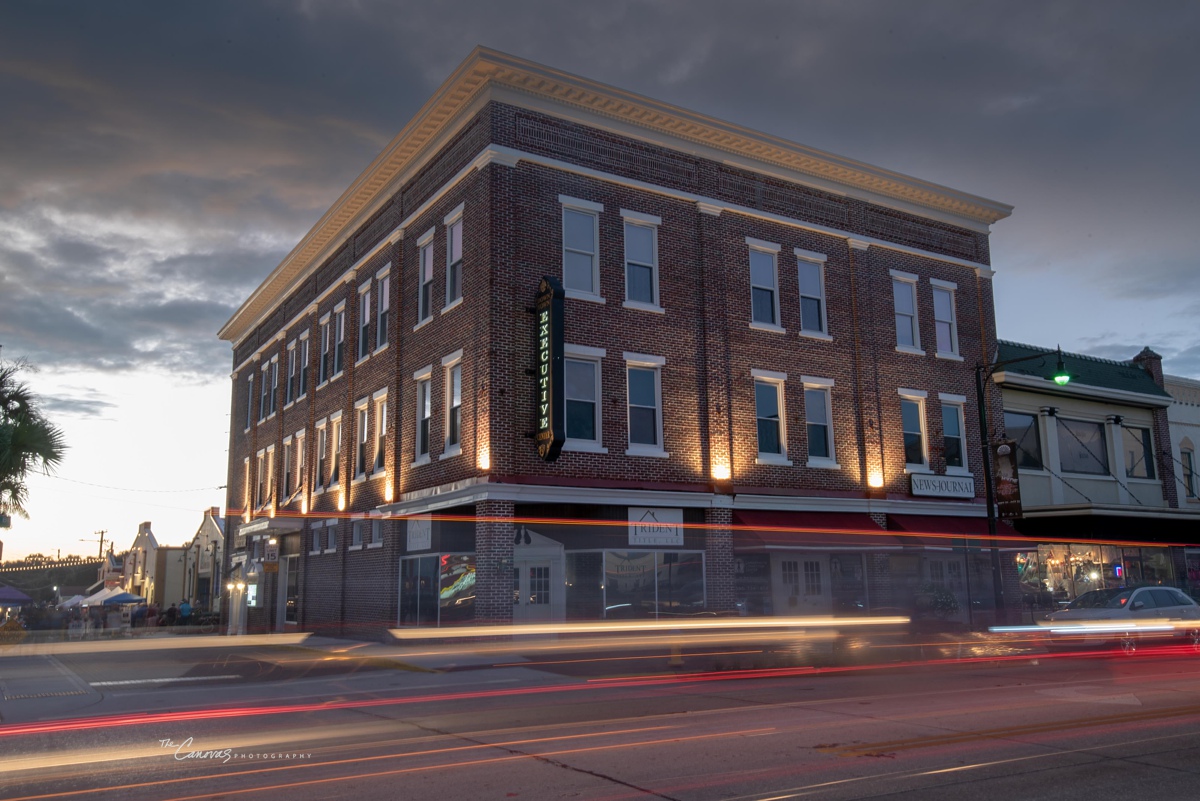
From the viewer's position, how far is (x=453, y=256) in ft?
80.9

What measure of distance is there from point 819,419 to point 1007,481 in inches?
208

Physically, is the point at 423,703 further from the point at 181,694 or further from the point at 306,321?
the point at 306,321

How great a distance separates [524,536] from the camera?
2225cm

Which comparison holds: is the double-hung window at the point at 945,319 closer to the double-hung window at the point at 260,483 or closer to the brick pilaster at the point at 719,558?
the brick pilaster at the point at 719,558

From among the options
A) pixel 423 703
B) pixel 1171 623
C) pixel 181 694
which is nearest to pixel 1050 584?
pixel 1171 623

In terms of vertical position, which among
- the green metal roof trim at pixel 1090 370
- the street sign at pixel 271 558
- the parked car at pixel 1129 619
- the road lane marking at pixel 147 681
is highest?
the green metal roof trim at pixel 1090 370

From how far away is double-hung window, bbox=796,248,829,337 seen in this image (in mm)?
28047

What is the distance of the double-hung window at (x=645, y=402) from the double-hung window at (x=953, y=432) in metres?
10.8

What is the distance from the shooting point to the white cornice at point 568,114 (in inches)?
908

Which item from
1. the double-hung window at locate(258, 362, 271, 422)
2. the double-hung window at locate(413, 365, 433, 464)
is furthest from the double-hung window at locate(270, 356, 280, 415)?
the double-hung window at locate(413, 365, 433, 464)

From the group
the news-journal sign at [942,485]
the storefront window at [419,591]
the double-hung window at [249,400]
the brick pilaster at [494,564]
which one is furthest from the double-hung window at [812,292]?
the double-hung window at [249,400]

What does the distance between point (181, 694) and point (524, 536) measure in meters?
8.44

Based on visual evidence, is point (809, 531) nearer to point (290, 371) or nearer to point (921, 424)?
point (921, 424)

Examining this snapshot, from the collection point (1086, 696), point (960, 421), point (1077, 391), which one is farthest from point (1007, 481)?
point (1086, 696)
